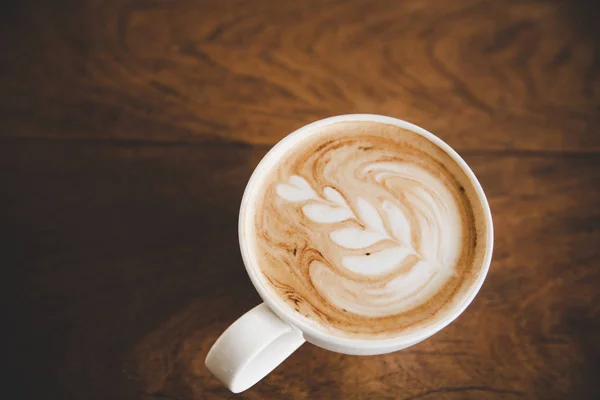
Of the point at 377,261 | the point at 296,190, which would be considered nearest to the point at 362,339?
the point at 377,261

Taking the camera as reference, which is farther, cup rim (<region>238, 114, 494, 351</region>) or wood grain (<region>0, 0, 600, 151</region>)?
wood grain (<region>0, 0, 600, 151</region>)

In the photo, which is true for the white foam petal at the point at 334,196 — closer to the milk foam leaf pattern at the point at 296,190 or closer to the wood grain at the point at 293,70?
the milk foam leaf pattern at the point at 296,190

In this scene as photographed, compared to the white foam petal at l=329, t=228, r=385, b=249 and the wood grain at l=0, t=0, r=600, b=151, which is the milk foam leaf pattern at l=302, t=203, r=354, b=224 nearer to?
the white foam petal at l=329, t=228, r=385, b=249

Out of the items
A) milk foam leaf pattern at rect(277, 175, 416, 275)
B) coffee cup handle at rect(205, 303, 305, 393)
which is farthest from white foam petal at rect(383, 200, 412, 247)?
coffee cup handle at rect(205, 303, 305, 393)

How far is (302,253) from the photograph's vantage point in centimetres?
60

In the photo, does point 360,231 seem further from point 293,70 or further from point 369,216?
point 293,70

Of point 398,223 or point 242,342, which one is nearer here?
point 242,342

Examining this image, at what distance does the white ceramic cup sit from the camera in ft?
1.63

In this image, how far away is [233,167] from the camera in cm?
76

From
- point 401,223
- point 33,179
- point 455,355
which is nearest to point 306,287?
point 401,223

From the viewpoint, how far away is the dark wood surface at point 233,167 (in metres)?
0.67

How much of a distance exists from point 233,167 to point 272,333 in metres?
0.32

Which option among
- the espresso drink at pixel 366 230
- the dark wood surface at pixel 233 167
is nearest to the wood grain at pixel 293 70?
the dark wood surface at pixel 233 167

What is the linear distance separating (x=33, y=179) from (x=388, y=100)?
578 millimetres
